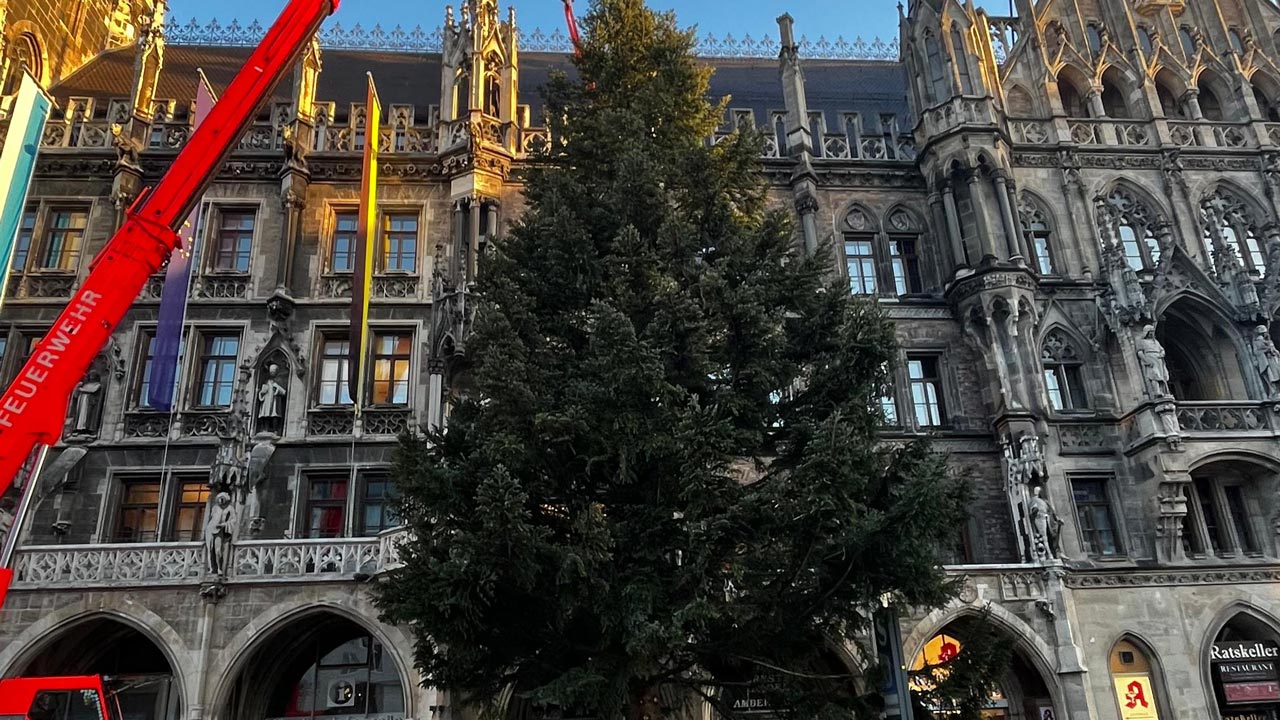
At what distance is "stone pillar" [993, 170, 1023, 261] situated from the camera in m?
22.4

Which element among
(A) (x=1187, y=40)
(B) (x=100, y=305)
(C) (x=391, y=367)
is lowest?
(B) (x=100, y=305)

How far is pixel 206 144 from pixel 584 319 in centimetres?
553

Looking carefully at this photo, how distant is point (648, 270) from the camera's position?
12.8 metres

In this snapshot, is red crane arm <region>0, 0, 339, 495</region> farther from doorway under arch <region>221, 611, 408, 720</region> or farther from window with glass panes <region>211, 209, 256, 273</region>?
window with glass panes <region>211, 209, 256, 273</region>

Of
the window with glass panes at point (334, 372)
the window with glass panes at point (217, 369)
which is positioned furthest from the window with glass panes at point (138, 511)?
the window with glass panes at point (334, 372)

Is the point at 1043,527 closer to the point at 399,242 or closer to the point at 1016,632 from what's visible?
the point at 1016,632

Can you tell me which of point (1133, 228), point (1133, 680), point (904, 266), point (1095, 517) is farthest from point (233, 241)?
point (1133, 228)

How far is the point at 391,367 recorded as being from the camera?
21.5 metres

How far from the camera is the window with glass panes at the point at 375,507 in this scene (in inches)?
783

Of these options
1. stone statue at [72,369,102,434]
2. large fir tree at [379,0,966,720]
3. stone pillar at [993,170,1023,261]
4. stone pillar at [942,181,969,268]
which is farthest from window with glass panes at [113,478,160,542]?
stone pillar at [993,170,1023,261]

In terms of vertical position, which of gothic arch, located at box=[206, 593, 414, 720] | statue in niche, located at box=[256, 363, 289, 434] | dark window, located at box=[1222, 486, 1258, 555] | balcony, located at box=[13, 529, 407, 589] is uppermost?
statue in niche, located at box=[256, 363, 289, 434]

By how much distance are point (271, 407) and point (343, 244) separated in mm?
4677

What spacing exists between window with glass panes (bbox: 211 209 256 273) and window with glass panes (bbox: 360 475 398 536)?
6331 mm

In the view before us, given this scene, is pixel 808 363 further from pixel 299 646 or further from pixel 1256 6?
pixel 1256 6
